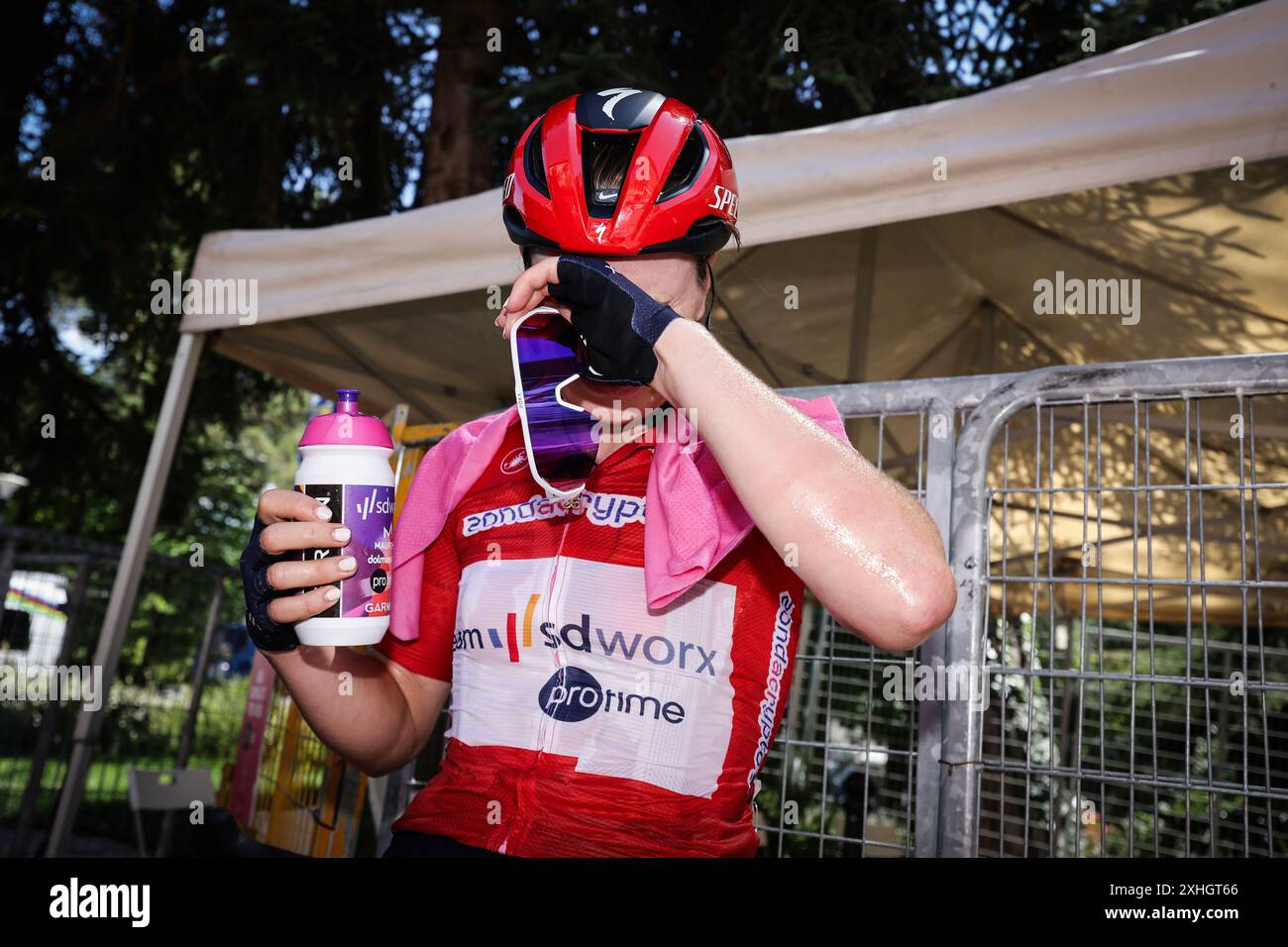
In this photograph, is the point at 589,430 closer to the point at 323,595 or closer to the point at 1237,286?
the point at 323,595

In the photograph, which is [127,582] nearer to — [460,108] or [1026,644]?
[460,108]

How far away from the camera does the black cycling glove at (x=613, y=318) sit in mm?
1375

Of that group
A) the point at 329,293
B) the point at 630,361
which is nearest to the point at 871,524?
the point at 630,361

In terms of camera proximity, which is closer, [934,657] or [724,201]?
[724,201]

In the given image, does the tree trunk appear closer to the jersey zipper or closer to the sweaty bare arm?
the sweaty bare arm

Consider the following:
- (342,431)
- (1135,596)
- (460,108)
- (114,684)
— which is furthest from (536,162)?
(114,684)

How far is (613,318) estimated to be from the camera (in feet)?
4.57

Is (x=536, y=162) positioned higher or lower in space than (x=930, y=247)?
lower

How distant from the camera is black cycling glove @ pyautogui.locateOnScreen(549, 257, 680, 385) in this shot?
54.1 inches

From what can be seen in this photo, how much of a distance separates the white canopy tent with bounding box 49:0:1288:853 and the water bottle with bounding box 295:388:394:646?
1.57m

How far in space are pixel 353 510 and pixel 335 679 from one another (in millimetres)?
466

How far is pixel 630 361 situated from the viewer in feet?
4.54

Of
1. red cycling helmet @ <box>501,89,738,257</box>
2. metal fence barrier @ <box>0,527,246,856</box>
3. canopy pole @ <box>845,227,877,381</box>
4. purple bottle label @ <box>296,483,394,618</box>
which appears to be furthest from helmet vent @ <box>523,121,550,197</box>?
metal fence barrier @ <box>0,527,246,856</box>

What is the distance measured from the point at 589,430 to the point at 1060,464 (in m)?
5.21
